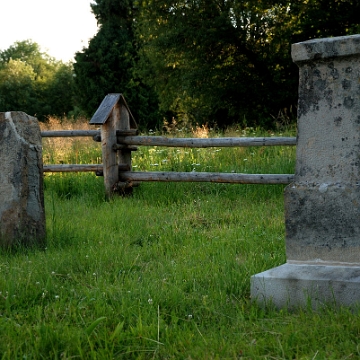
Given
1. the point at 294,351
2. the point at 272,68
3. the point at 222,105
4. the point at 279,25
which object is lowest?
the point at 294,351

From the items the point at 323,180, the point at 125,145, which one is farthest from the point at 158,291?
the point at 125,145

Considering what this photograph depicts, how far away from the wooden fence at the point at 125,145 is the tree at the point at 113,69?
21554 millimetres

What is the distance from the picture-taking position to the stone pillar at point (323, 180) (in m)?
3.32

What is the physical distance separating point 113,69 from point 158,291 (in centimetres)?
2838

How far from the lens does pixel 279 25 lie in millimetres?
21234

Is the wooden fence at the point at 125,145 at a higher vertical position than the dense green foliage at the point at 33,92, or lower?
lower

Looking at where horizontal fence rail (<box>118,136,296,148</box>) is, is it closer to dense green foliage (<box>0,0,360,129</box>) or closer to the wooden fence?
the wooden fence

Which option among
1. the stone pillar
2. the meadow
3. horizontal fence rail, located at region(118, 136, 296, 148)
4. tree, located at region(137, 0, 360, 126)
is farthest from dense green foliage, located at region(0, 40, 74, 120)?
the stone pillar

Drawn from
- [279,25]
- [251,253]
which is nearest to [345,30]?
[279,25]

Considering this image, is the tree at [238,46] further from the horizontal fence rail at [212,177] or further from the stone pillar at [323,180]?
the stone pillar at [323,180]

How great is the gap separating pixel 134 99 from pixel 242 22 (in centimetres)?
996

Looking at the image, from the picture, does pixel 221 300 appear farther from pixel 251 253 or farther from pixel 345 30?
pixel 345 30

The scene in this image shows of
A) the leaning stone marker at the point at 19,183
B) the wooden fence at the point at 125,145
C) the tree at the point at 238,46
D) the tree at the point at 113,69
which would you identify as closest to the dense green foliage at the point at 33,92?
the tree at the point at 113,69

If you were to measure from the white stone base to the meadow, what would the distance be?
0.29 feet
